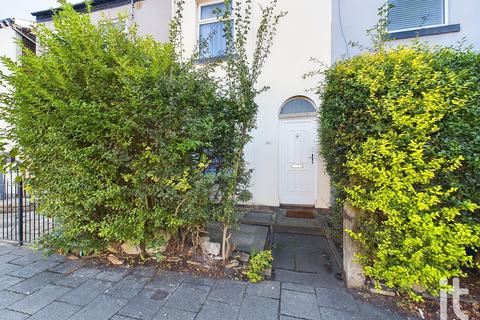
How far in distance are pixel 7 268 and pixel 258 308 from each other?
3420 mm

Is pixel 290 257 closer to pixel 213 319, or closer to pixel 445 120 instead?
pixel 213 319

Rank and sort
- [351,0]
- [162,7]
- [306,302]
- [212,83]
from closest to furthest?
[306,302] < [212,83] < [351,0] < [162,7]

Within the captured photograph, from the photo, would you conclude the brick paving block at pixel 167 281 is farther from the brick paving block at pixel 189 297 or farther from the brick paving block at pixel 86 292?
Answer: the brick paving block at pixel 86 292

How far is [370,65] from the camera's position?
2.46m

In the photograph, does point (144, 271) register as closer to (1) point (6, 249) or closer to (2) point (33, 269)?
(2) point (33, 269)

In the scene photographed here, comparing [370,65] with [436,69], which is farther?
[370,65]

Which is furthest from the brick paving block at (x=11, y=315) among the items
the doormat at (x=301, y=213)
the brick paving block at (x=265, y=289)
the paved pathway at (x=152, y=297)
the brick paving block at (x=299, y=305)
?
the doormat at (x=301, y=213)

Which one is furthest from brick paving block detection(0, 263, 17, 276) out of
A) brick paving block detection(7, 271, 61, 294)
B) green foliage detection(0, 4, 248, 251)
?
green foliage detection(0, 4, 248, 251)

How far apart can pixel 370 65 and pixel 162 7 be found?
268 inches

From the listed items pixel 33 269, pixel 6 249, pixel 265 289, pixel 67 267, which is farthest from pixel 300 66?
pixel 6 249

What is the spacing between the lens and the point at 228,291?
2.51m

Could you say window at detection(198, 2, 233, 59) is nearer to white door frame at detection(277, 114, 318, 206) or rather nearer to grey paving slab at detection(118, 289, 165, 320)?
white door frame at detection(277, 114, 318, 206)

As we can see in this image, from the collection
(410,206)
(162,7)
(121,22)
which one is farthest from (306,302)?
(162,7)

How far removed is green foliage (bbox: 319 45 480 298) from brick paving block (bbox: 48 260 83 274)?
A: 3.60 metres
